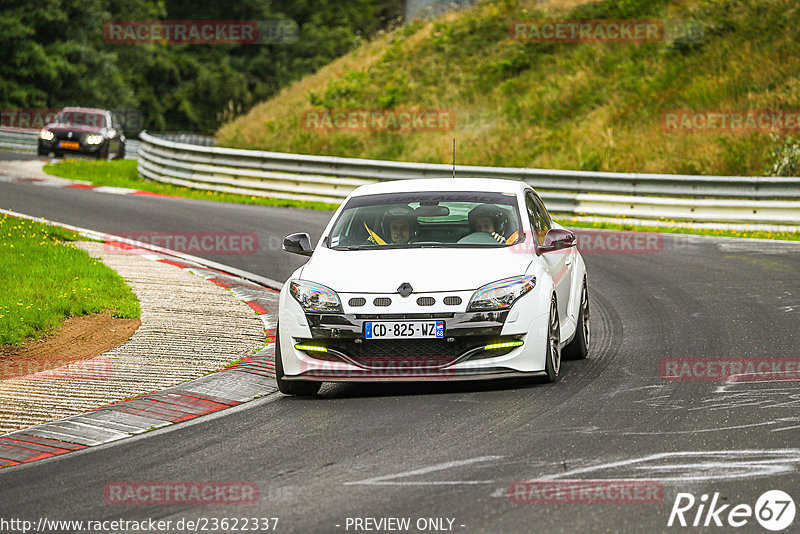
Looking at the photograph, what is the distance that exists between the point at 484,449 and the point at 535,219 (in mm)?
3541

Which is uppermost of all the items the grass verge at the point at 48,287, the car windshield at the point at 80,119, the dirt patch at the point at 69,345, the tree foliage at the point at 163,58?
the tree foliage at the point at 163,58

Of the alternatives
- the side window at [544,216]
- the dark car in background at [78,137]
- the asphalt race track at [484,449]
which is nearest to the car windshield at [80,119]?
the dark car in background at [78,137]

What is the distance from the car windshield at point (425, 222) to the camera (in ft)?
30.3

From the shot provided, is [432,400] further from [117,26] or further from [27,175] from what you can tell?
[117,26]

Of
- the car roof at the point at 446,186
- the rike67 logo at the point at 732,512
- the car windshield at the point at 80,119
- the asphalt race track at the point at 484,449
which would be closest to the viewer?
the rike67 logo at the point at 732,512

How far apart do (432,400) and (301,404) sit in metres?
0.95

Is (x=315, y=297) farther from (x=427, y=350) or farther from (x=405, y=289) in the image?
(x=427, y=350)

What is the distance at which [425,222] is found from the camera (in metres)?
9.50

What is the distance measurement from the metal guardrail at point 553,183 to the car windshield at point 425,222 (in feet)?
38.9

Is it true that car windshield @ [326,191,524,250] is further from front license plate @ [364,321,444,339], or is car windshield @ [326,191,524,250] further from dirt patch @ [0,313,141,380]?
dirt patch @ [0,313,141,380]

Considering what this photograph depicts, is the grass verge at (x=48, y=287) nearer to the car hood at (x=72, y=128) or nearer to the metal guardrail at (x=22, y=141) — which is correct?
the car hood at (x=72, y=128)

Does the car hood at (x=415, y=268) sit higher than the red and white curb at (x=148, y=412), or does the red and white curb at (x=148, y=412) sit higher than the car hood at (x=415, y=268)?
the car hood at (x=415, y=268)

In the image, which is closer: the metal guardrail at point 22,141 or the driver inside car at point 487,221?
the driver inside car at point 487,221

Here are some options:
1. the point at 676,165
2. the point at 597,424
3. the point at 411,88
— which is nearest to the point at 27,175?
the point at 411,88
